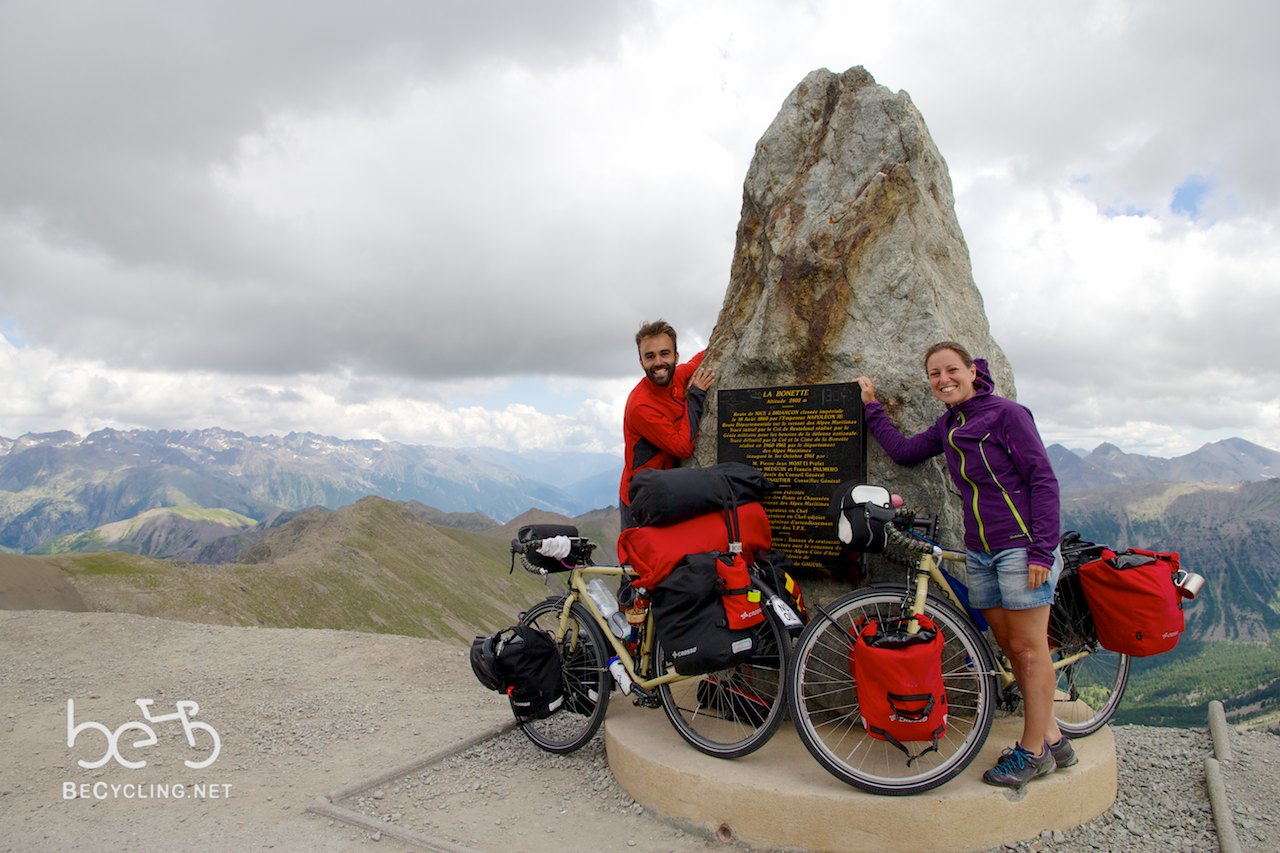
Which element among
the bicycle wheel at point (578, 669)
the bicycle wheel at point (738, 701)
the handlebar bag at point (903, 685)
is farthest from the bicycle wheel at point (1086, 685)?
the bicycle wheel at point (578, 669)

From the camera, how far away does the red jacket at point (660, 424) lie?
8.25 meters

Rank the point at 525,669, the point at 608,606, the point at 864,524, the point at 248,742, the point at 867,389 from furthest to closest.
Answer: the point at 248,742 → the point at 525,669 → the point at 608,606 → the point at 867,389 → the point at 864,524

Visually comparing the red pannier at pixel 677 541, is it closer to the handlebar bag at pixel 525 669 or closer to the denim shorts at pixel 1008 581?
the handlebar bag at pixel 525 669

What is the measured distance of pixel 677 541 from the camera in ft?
21.9

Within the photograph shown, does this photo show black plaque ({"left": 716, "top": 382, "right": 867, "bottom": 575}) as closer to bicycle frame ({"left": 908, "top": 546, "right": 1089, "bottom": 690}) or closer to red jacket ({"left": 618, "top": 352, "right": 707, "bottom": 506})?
red jacket ({"left": 618, "top": 352, "right": 707, "bottom": 506})

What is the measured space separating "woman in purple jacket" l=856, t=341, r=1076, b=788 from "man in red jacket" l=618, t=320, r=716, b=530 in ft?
9.27

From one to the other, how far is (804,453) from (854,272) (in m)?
2.15

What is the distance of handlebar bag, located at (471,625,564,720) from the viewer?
7.91 m

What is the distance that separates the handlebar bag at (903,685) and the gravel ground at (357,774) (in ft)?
4.94

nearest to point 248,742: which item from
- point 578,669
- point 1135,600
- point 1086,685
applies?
point 578,669

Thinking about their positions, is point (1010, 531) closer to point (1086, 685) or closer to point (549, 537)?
point (1086, 685)

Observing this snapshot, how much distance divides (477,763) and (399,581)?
12996cm

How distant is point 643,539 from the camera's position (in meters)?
6.74

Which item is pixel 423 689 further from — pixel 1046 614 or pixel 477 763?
pixel 1046 614
